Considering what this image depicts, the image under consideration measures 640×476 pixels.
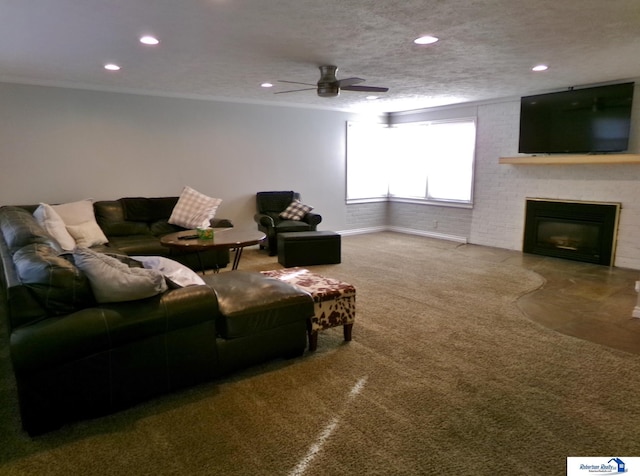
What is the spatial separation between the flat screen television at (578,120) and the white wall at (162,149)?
3.21m

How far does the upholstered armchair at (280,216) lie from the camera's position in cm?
622

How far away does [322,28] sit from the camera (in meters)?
3.02

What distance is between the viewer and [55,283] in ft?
6.78

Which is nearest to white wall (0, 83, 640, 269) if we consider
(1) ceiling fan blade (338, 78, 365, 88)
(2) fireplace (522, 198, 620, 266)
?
(2) fireplace (522, 198, 620, 266)

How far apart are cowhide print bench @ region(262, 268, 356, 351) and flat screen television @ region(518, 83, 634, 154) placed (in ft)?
14.4

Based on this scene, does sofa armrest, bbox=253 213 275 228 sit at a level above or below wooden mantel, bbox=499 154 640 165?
below

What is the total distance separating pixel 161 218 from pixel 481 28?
4.50 meters

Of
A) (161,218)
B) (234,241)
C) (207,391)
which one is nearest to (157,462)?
(207,391)

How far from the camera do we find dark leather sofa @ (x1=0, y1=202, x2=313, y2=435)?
2018 mm

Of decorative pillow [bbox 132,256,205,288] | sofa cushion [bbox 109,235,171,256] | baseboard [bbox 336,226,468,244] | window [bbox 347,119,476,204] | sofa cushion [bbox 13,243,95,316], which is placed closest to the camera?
sofa cushion [bbox 13,243,95,316]

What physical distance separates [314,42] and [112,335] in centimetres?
266

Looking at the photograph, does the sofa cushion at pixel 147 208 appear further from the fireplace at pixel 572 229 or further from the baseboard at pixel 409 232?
the fireplace at pixel 572 229

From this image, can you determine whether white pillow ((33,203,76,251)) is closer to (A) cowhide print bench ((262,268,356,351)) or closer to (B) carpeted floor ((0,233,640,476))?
(B) carpeted floor ((0,233,640,476))

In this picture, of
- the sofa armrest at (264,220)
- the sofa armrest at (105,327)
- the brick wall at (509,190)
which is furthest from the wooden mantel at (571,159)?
the sofa armrest at (105,327)
